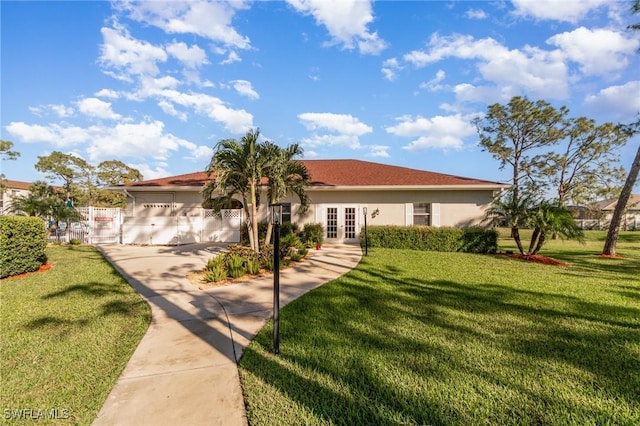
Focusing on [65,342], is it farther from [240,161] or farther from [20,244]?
[20,244]

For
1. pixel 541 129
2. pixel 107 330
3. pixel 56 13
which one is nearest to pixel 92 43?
pixel 56 13

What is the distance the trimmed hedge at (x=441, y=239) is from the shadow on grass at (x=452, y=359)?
6.59 m

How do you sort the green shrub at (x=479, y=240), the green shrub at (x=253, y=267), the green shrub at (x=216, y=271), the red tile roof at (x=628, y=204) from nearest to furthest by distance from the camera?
the green shrub at (x=216, y=271)
the green shrub at (x=253, y=267)
the green shrub at (x=479, y=240)
the red tile roof at (x=628, y=204)

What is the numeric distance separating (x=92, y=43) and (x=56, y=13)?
1105mm

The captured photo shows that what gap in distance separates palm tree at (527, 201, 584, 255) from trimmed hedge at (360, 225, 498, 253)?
206cm

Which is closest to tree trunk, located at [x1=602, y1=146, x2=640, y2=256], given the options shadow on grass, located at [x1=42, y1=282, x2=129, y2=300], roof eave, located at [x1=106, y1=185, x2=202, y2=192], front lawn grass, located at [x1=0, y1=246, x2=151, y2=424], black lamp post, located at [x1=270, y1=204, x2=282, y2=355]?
black lamp post, located at [x1=270, y1=204, x2=282, y2=355]

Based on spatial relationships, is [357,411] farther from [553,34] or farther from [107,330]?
[553,34]

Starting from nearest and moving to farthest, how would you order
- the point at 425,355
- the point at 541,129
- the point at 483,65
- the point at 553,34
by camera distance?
the point at 425,355 < the point at 553,34 < the point at 483,65 < the point at 541,129

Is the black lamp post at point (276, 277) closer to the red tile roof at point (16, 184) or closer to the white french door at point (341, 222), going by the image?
the white french door at point (341, 222)

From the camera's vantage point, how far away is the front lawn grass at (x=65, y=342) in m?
2.30

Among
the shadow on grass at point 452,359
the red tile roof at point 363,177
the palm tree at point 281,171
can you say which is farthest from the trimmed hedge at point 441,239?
the shadow on grass at point 452,359

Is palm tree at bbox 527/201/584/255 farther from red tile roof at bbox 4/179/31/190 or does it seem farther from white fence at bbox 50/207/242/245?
red tile roof at bbox 4/179/31/190

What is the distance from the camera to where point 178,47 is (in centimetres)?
1035

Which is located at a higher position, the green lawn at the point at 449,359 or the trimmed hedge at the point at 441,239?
the trimmed hedge at the point at 441,239
